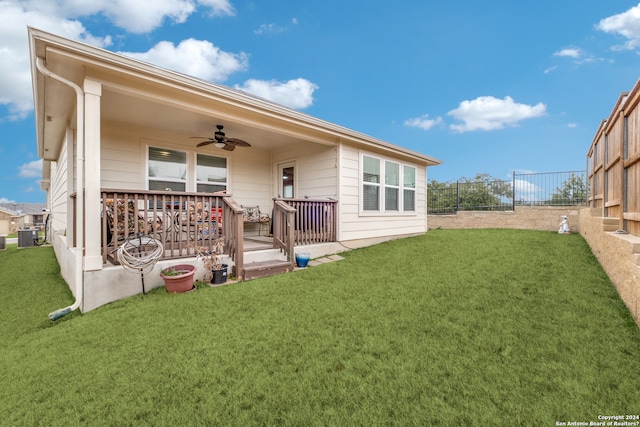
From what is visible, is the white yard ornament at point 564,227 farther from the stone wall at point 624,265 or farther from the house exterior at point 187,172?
the stone wall at point 624,265

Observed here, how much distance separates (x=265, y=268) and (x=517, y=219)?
962 centimetres

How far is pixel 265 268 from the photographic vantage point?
169 inches

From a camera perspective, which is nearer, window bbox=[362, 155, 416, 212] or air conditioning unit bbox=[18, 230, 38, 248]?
window bbox=[362, 155, 416, 212]

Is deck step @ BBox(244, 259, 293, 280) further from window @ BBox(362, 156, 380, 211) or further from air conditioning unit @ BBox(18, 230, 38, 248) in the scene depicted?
air conditioning unit @ BBox(18, 230, 38, 248)

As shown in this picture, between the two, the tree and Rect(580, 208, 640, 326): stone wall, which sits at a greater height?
the tree

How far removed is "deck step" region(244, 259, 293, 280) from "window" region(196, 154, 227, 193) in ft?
8.98

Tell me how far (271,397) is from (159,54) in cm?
1943

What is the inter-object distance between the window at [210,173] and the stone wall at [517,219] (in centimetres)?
858

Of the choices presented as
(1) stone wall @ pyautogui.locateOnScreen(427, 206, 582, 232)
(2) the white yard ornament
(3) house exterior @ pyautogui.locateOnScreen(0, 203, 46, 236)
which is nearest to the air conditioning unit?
(3) house exterior @ pyautogui.locateOnScreen(0, 203, 46, 236)

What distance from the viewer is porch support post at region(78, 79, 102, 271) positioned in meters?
3.25

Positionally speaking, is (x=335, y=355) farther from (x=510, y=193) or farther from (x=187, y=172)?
(x=510, y=193)

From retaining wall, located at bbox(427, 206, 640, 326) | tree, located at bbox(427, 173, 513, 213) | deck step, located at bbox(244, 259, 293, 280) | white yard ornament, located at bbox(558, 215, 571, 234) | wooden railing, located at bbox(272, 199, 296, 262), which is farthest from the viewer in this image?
tree, located at bbox(427, 173, 513, 213)

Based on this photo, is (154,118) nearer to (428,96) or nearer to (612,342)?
(612,342)

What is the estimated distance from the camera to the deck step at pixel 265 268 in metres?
4.14
